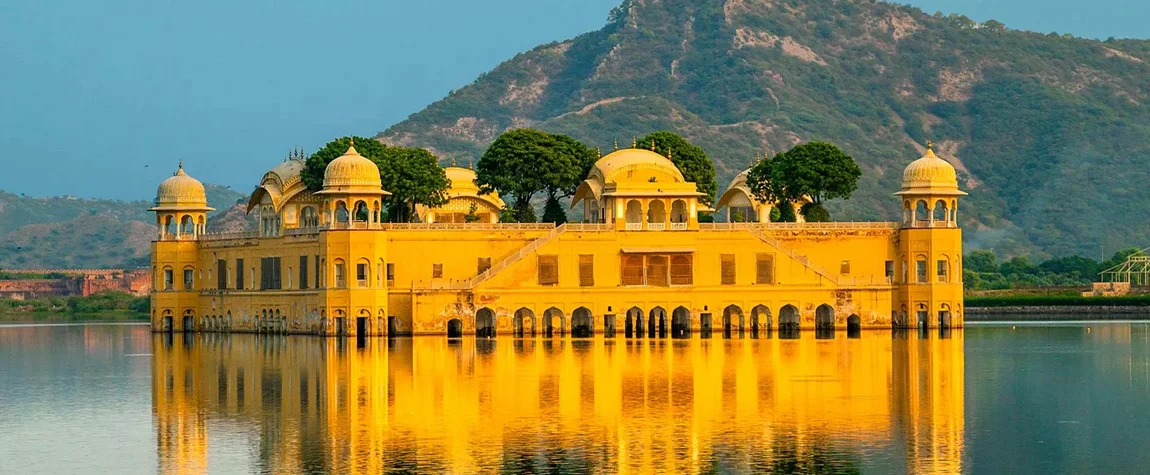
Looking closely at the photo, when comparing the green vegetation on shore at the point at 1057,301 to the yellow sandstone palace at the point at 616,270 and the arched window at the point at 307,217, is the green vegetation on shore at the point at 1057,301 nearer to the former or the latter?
the yellow sandstone palace at the point at 616,270

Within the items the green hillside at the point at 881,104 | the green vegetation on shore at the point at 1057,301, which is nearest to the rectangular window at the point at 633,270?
the green vegetation on shore at the point at 1057,301

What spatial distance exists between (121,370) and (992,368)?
23797mm

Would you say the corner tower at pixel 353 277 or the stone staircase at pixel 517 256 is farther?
the stone staircase at pixel 517 256

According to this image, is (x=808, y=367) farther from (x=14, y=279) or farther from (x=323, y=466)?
(x=14, y=279)

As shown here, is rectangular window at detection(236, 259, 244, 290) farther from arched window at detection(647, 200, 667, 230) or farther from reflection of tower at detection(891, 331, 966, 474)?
reflection of tower at detection(891, 331, 966, 474)

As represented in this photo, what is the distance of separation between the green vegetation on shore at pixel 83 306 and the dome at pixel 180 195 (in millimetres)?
43636

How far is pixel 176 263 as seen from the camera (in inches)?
3312

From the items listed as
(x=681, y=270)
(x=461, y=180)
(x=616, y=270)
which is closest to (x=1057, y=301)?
(x=461, y=180)

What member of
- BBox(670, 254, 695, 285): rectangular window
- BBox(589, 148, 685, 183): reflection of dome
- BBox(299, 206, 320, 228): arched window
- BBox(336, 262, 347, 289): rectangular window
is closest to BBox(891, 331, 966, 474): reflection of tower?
BBox(670, 254, 695, 285): rectangular window

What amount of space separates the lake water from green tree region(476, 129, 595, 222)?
55.8ft

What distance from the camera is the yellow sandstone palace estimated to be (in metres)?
73.7

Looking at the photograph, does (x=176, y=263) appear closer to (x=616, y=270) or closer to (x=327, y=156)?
(x=327, y=156)

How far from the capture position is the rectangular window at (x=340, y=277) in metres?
73.2

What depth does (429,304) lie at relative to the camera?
73.7 m
